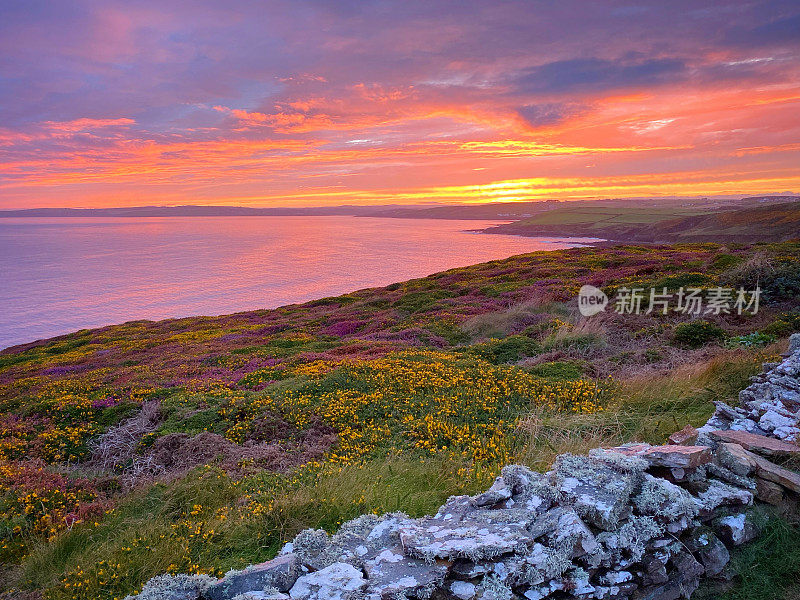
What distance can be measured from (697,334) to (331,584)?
1494 centimetres

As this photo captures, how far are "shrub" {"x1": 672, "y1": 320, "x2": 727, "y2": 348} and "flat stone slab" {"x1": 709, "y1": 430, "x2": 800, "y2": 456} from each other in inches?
369

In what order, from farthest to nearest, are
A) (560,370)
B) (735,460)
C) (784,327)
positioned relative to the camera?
(784,327) < (560,370) < (735,460)

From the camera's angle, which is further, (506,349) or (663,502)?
(506,349)

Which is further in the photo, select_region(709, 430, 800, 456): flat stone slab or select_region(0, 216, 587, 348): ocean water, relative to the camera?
select_region(0, 216, 587, 348): ocean water

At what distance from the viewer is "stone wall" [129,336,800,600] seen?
11.4ft

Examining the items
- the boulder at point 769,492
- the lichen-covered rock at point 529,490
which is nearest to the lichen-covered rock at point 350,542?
the lichen-covered rock at point 529,490

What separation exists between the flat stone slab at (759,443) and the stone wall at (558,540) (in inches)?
8.1

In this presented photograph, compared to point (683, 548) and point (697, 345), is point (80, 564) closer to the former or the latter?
point (683, 548)

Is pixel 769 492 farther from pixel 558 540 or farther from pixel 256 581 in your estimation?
pixel 256 581

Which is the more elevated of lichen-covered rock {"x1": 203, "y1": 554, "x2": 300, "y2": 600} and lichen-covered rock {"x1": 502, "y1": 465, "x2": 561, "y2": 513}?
lichen-covered rock {"x1": 502, "y1": 465, "x2": 561, "y2": 513}

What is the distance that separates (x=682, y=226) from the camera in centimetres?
10325

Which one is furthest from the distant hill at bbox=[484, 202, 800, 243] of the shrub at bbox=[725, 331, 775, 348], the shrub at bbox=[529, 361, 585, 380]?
the shrub at bbox=[529, 361, 585, 380]

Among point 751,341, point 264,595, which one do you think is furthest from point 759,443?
point 751,341

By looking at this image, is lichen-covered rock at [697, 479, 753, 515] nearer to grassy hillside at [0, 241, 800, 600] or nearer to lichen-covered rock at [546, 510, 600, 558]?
lichen-covered rock at [546, 510, 600, 558]
